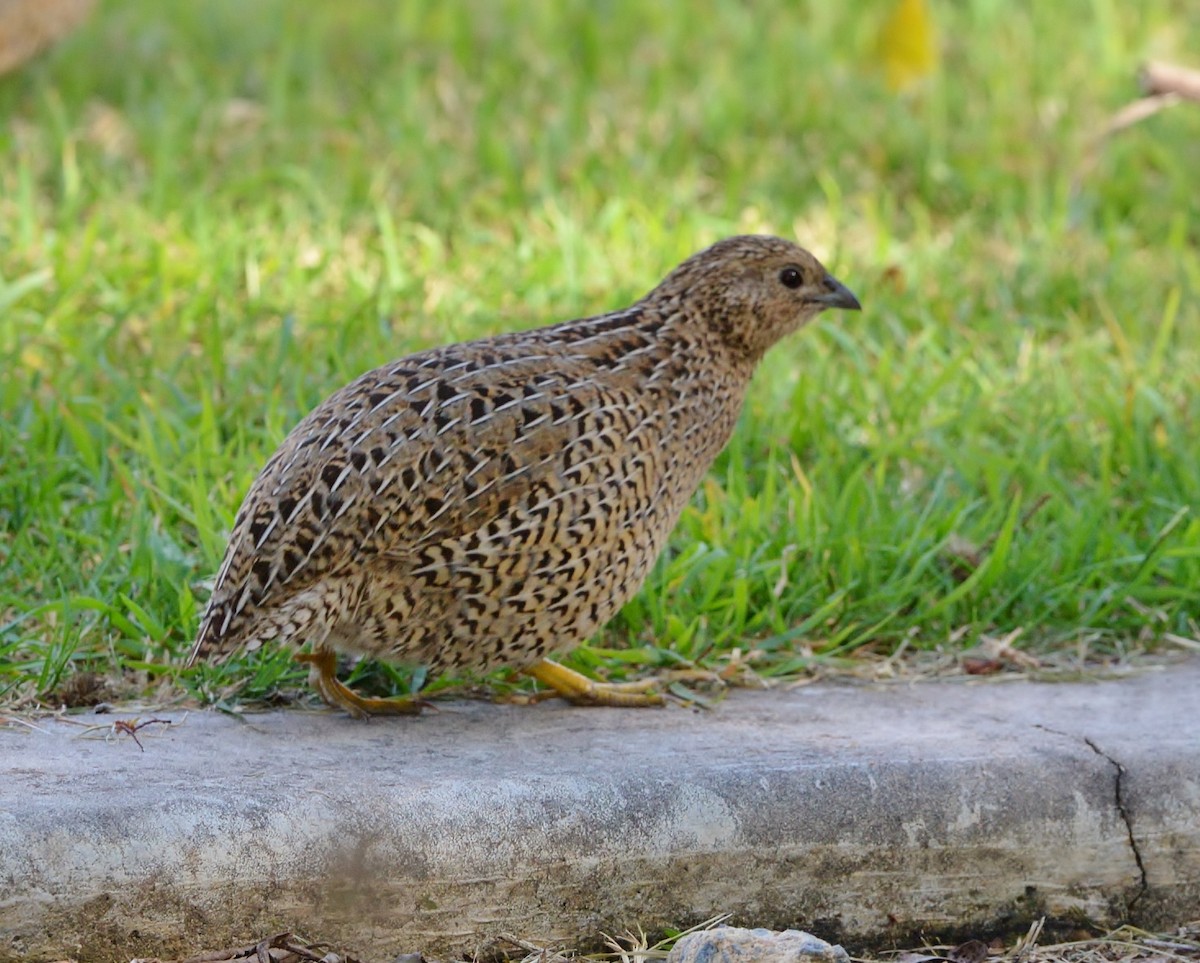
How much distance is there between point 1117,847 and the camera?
3.75 metres

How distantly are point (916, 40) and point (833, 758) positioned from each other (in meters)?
5.08

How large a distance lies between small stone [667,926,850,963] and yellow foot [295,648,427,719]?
1016 mm

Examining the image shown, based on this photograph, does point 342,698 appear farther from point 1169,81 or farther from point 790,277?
point 1169,81

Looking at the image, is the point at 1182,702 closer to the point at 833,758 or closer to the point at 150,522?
the point at 833,758

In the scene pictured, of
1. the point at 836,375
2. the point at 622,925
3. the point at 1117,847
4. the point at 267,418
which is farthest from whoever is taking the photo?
the point at 836,375

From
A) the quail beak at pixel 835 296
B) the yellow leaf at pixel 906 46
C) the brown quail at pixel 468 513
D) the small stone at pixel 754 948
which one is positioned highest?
the yellow leaf at pixel 906 46

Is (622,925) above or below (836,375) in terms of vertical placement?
below

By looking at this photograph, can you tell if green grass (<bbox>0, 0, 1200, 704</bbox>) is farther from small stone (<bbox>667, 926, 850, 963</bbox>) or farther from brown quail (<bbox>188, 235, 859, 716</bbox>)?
small stone (<bbox>667, 926, 850, 963</bbox>)

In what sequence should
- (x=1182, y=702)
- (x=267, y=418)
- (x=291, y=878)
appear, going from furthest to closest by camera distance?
(x=267, y=418) < (x=1182, y=702) < (x=291, y=878)

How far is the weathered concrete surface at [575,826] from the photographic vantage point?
3236mm

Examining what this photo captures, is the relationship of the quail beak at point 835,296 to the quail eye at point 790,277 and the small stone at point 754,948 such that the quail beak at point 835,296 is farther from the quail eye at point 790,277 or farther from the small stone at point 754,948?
the small stone at point 754,948

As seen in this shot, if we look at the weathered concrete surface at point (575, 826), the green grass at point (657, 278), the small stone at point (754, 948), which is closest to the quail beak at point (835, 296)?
the green grass at point (657, 278)

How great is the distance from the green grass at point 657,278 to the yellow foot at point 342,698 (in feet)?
0.42

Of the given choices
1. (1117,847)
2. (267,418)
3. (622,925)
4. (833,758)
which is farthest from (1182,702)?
(267,418)
